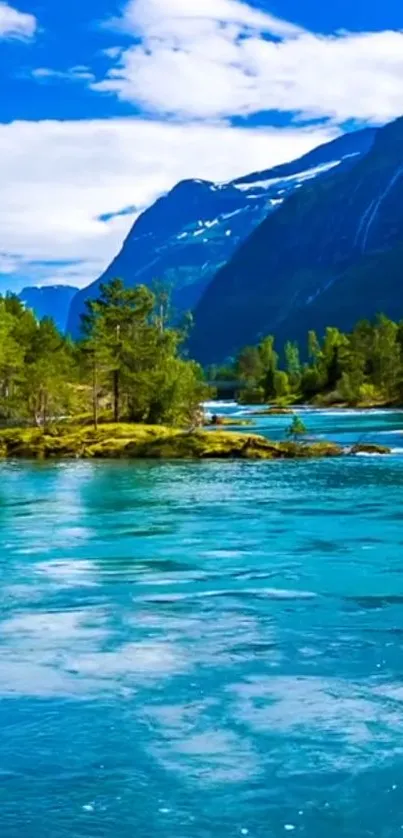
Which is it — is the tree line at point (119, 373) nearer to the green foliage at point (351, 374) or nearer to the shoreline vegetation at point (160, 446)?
the shoreline vegetation at point (160, 446)

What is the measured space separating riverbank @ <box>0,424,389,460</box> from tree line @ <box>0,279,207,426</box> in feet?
17.9

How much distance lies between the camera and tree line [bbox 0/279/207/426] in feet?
273

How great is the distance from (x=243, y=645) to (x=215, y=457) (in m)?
45.7

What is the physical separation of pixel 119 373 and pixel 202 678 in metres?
68.5

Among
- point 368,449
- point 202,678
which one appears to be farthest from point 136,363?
point 202,678

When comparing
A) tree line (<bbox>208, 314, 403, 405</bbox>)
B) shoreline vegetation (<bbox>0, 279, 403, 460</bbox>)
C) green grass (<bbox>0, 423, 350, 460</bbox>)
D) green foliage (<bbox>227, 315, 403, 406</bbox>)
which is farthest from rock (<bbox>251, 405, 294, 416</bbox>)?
green grass (<bbox>0, 423, 350, 460</bbox>)

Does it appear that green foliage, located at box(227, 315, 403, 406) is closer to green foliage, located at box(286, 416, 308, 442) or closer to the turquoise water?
green foliage, located at box(286, 416, 308, 442)

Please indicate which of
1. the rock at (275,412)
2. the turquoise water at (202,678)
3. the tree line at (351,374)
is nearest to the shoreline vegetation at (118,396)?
the rock at (275,412)

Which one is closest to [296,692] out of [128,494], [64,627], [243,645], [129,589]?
[243,645]

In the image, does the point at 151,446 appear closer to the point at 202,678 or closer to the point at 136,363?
the point at 136,363

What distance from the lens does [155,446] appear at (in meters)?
67.0

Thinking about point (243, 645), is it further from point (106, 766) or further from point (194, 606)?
point (106, 766)

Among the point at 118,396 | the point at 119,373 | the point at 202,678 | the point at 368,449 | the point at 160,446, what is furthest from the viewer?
the point at 118,396

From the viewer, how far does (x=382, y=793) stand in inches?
509
